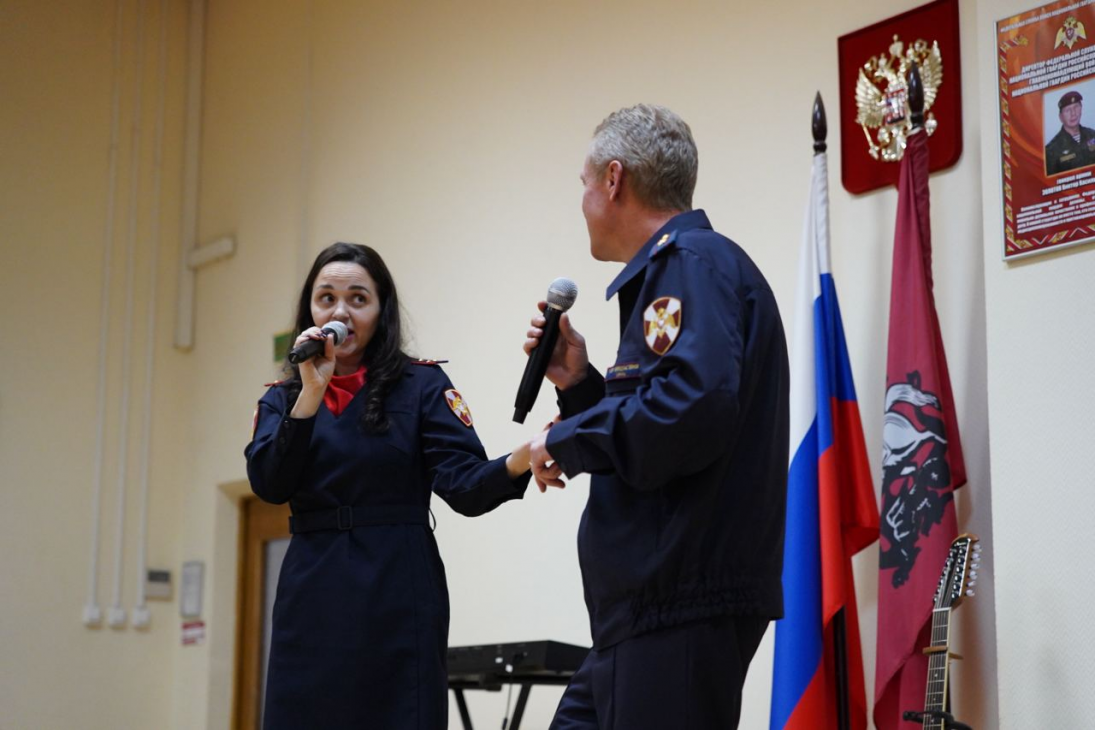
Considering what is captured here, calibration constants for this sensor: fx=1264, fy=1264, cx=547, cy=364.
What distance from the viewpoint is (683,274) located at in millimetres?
1989

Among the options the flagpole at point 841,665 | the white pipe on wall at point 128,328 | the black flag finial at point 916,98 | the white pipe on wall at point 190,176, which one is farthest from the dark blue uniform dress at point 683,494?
the white pipe on wall at point 190,176

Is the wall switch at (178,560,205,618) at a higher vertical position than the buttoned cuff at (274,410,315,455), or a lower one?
lower

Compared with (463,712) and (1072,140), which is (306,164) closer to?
(463,712)

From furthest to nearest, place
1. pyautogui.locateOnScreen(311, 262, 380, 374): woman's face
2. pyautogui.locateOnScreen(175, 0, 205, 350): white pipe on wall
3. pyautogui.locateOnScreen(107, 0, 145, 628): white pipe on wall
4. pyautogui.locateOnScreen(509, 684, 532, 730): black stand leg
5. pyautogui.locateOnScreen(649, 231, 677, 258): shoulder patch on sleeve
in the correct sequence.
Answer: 1. pyautogui.locateOnScreen(175, 0, 205, 350): white pipe on wall
2. pyautogui.locateOnScreen(107, 0, 145, 628): white pipe on wall
3. pyautogui.locateOnScreen(509, 684, 532, 730): black stand leg
4. pyautogui.locateOnScreen(311, 262, 380, 374): woman's face
5. pyautogui.locateOnScreen(649, 231, 677, 258): shoulder patch on sleeve

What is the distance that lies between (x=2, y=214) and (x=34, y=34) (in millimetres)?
1021

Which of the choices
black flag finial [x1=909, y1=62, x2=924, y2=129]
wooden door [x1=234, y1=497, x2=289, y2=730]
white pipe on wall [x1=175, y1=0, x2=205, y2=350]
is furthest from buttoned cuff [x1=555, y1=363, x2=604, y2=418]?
white pipe on wall [x1=175, y1=0, x2=205, y2=350]

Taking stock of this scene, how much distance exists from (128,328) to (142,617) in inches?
60.6

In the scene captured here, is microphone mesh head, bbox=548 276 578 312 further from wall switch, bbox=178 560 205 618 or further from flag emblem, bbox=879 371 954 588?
wall switch, bbox=178 560 205 618

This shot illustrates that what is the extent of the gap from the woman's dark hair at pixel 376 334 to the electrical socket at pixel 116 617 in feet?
13.8

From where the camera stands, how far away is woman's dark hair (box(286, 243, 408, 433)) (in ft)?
8.63

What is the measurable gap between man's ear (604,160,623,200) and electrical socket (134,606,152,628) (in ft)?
16.9

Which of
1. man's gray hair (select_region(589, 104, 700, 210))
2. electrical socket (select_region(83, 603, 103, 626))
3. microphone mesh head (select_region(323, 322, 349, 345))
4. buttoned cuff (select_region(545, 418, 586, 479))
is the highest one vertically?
man's gray hair (select_region(589, 104, 700, 210))

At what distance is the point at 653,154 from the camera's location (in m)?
2.18

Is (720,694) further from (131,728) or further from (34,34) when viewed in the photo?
(34,34)
